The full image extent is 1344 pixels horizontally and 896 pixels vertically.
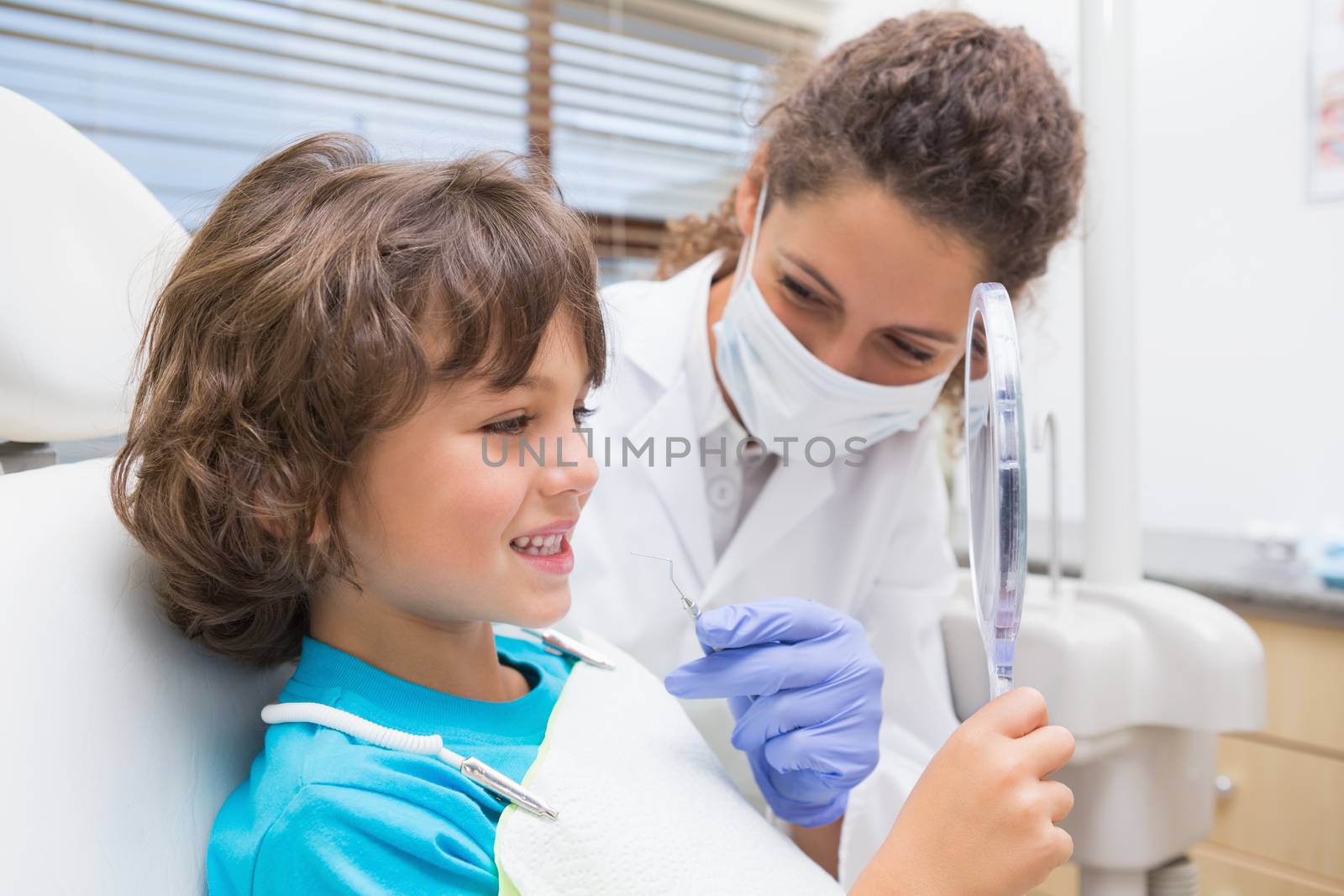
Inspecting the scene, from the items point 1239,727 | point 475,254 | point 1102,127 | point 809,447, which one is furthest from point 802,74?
point 1239,727

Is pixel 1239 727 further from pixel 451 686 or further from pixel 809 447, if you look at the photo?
pixel 451 686

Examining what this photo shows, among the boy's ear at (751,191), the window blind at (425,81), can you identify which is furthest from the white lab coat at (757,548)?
the window blind at (425,81)

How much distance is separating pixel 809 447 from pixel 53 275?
842mm

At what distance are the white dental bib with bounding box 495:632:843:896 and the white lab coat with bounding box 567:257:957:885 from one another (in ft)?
0.93

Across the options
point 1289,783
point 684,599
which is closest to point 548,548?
point 684,599

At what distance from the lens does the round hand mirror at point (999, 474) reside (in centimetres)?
57

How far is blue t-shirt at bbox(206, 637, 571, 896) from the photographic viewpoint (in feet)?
1.99

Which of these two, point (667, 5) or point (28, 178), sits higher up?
point (667, 5)

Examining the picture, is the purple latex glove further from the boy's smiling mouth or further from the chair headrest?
the chair headrest

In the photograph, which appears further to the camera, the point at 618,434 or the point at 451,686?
the point at 618,434

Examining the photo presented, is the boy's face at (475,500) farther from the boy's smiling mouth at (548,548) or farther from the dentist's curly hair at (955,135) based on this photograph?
the dentist's curly hair at (955,135)

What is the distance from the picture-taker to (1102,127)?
119cm

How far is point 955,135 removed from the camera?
1020mm

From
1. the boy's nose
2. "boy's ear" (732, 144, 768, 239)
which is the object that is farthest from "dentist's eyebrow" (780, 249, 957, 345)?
the boy's nose
